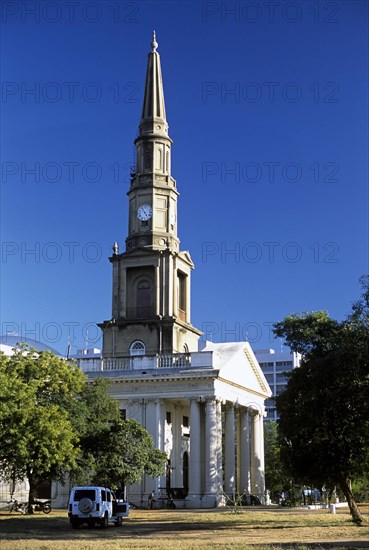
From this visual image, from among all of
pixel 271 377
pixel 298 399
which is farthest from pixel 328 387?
pixel 271 377

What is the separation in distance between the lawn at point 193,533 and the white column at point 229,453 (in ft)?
55.4

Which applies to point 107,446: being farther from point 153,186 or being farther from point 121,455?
point 153,186

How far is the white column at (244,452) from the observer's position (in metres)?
65.4

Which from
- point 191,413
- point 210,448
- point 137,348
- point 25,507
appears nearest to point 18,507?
point 25,507

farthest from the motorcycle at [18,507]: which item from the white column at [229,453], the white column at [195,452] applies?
the white column at [229,453]

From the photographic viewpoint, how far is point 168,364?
6125 centimetres

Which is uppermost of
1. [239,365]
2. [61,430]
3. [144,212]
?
[144,212]

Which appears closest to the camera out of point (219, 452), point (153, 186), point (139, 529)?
point (139, 529)

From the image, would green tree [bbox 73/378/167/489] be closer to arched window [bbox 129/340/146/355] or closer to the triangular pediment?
the triangular pediment

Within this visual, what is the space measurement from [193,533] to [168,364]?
29.7m

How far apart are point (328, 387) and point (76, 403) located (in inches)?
656

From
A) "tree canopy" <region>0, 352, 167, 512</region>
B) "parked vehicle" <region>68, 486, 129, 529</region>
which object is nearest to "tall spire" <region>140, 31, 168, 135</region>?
"tree canopy" <region>0, 352, 167, 512</region>

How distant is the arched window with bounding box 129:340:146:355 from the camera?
65000mm

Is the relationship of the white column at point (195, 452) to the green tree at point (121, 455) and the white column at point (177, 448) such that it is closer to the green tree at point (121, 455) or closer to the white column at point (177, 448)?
the white column at point (177, 448)
